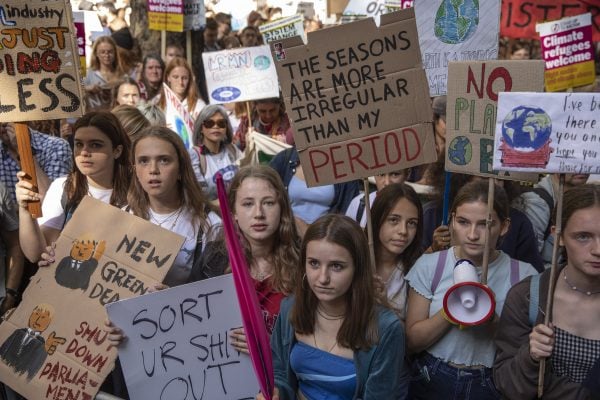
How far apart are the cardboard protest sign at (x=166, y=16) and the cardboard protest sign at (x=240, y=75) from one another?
2.36 metres

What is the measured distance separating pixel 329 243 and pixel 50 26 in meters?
2.02

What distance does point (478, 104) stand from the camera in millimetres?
4074

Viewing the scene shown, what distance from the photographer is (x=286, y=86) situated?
3.90 m

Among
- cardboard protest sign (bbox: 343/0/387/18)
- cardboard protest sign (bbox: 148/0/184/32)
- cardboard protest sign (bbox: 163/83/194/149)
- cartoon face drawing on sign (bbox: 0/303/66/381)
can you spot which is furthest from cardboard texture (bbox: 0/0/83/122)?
cardboard protest sign (bbox: 148/0/184/32)

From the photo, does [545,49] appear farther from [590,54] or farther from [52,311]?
[52,311]

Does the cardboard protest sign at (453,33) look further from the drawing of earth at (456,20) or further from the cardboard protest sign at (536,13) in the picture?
the cardboard protest sign at (536,13)

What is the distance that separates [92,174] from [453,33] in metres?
2.30

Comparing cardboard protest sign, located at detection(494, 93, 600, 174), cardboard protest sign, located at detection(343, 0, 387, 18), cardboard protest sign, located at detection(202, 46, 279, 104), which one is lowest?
cardboard protest sign, located at detection(494, 93, 600, 174)

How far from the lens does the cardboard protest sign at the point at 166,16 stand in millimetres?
11203

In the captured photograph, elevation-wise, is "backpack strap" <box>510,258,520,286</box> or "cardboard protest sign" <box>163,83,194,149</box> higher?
"cardboard protest sign" <box>163,83,194,149</box>

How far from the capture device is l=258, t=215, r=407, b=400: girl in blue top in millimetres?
3357

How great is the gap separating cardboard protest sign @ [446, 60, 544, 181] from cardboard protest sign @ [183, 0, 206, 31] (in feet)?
27.9

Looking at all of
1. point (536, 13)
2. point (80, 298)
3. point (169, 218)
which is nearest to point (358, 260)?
point (169, 218)

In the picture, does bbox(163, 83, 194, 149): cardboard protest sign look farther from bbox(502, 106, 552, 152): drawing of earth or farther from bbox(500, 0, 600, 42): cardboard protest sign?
bbox(502, 106, 552, 152): drawing of earth
